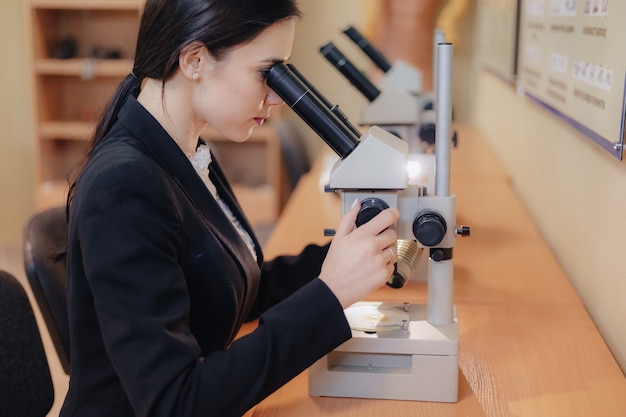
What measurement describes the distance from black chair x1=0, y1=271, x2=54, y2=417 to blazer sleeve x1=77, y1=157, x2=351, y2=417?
0.34m

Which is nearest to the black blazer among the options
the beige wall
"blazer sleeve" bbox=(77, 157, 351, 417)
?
"blazer sleeve" bbox=(77, 157, 351, 417)

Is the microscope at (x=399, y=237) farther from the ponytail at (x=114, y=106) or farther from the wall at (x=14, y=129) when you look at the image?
the wall at (x=14, y=129)

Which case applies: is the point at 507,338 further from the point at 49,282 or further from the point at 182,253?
the point at 49,282

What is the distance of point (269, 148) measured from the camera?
4098 mm

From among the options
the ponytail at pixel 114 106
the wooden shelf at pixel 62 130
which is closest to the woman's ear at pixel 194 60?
the ponytail at pixel 114 106

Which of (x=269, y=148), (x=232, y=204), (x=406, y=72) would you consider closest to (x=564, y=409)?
(x=232, y=204)

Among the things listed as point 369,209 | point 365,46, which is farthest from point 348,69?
point 369,209

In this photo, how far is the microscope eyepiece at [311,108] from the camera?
101cm

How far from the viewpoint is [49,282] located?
138 cm

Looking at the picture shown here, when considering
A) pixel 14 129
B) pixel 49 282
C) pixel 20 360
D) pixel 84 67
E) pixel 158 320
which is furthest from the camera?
pixel 14 129

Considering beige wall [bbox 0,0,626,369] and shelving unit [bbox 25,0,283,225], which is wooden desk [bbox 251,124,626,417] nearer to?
beige wall [bbox 0,0,626,369]

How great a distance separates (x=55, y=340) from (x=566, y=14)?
3.99ft

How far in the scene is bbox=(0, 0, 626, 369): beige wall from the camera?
1.33 metres

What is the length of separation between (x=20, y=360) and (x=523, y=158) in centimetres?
167
